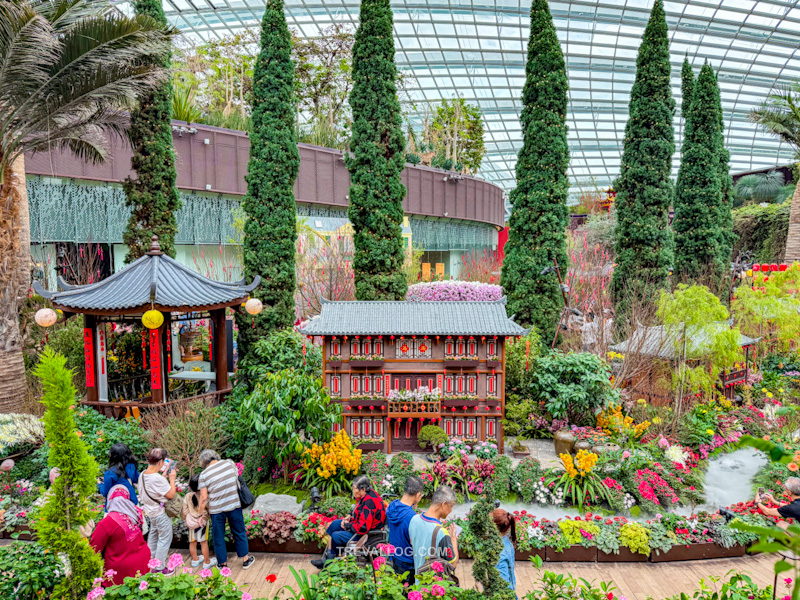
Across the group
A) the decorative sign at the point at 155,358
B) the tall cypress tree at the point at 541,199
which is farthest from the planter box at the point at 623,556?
the decorative sign at the point at 155,358

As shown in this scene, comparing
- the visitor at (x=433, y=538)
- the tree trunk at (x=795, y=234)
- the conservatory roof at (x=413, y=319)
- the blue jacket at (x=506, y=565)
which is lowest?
the blue jacket at (x=506, y=565)

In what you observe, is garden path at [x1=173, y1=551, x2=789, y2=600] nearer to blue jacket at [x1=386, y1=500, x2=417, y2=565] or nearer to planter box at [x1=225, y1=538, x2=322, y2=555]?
planter box at [x1=225, y1=538, x2=322, y2=555]

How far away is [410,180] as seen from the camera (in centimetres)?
2272

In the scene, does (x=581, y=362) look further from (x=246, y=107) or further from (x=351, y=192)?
(x=246, y=107)

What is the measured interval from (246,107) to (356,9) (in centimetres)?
809

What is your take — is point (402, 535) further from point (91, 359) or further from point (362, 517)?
point (91, 359)

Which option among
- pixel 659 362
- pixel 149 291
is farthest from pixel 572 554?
pixel 149 291

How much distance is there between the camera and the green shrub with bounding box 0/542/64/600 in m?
4.64

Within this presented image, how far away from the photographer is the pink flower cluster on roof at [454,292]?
633 inches

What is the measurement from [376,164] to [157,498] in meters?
9.79

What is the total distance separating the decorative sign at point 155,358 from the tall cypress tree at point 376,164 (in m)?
5.32

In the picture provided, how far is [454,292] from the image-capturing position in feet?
52.9

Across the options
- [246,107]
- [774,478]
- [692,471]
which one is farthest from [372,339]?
[246,107]

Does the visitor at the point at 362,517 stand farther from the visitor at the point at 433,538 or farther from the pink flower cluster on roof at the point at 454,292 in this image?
the pink flower cluster on roof at the point at 454,292
